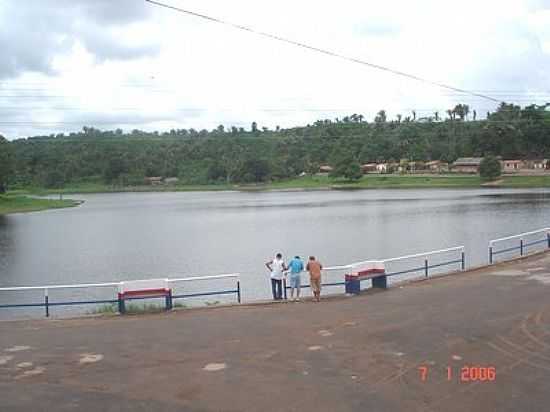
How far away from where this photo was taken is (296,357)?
11.6 meters

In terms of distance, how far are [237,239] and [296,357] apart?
38.9 m

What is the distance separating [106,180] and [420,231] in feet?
425

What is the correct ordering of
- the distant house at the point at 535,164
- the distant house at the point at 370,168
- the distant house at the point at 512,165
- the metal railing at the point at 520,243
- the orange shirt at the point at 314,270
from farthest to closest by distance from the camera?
the distant house at the point at 370,168 → the distant house at the point at 512,165 → the distant house at the point at 535,164 → the metal railing at the point at 520,243 → the orange shirt at the point at 314,270

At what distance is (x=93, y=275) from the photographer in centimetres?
3578

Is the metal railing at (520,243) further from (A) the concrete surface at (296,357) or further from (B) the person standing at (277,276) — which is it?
(B) the person standing at (277,276)

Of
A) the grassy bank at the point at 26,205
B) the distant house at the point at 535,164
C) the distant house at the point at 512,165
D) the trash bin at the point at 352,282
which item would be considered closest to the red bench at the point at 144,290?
the trash bin at the point at 352,282

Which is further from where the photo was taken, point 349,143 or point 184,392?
point 349,143

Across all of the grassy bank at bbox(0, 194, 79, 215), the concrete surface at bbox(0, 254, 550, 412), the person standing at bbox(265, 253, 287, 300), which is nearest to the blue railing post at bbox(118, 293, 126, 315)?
the concrete surface at bbox(0, 254, 550, 412)

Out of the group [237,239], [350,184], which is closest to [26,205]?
[350,184]

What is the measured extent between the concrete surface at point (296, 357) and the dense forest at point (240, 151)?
415 feet

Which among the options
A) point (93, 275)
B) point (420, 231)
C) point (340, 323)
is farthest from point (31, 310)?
point (420, 231)

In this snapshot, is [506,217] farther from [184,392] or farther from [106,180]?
[106,180]

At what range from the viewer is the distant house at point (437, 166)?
144875 mm

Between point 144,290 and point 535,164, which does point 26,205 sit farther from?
point 535,164
